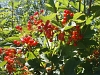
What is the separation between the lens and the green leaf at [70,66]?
2.29 m

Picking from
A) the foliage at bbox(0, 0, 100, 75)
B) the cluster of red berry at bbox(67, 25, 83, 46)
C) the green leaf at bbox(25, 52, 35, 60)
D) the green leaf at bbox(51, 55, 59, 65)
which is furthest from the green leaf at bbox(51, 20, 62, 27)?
the green leaf at bbox(25, 52, 35, 60)

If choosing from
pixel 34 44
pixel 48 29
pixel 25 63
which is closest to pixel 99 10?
pixel 48 29

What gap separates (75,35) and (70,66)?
0.30 meters

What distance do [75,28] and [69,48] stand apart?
0.65 ft

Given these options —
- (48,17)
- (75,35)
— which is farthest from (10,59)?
(75,35)

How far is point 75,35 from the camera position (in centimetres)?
227

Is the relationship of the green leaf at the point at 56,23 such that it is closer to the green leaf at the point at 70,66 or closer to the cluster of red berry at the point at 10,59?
the green leaf at the point at 70,66

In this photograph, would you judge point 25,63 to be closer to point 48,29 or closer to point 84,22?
point 48,29

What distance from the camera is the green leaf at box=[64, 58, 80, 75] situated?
7.52 ft

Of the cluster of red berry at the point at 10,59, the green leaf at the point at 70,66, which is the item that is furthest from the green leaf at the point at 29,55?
the green leaf at the point at 70,66

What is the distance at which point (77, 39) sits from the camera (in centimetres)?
231

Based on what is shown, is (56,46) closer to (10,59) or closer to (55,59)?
(55,59)

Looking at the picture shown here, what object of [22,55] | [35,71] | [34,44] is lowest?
[35,71]

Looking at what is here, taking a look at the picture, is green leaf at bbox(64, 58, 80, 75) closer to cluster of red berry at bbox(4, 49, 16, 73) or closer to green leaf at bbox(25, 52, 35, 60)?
green leaf at bbox(25, 52, 35, 60)
